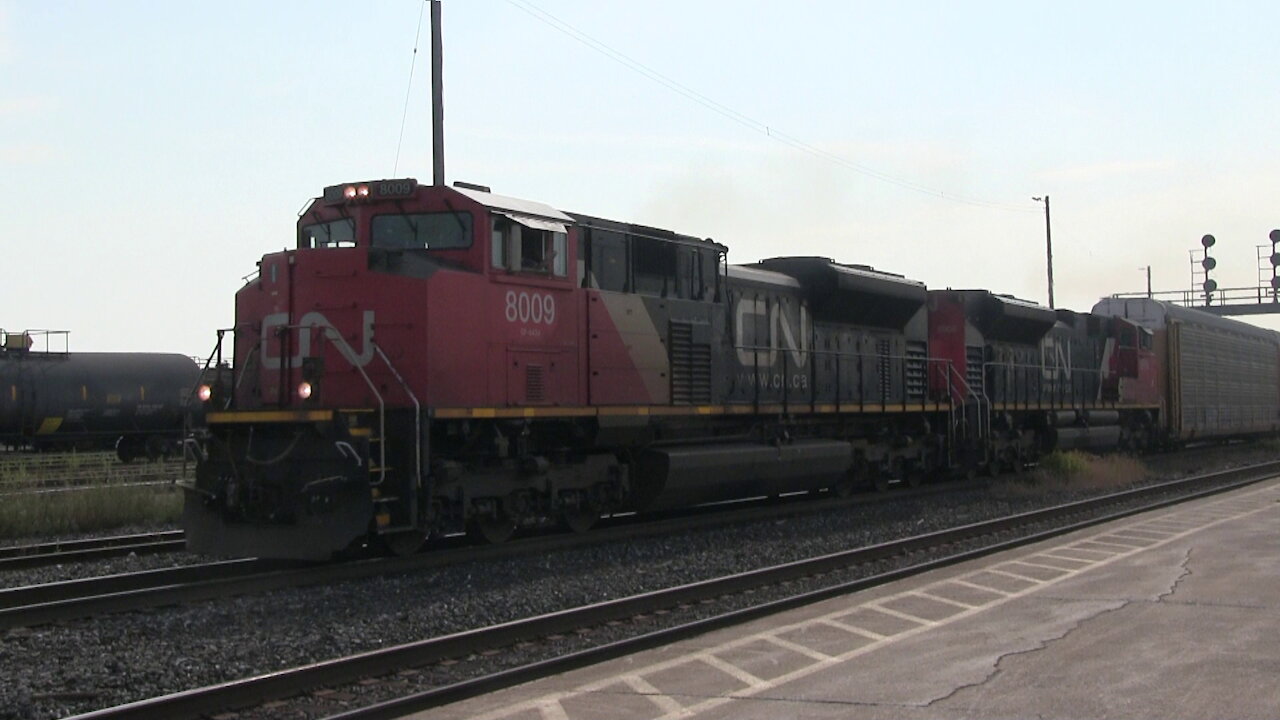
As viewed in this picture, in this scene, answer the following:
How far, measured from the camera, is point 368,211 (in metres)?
11.8

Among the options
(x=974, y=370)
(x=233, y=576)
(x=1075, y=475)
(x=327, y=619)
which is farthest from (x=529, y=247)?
(x=1075, y=475)

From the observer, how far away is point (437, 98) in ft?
63.0

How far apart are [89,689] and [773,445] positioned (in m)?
10.6

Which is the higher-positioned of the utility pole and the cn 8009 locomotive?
the utility pole

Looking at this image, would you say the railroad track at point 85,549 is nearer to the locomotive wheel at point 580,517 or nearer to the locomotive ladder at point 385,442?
the locomotive ladder at point 385,442

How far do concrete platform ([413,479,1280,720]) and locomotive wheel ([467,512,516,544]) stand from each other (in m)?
4.08

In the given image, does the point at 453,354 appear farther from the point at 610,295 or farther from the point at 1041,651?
the point at 1041,651

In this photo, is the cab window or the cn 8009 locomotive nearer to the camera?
the cn 8009 locomotive

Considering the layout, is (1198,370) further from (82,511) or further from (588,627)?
(588,627)

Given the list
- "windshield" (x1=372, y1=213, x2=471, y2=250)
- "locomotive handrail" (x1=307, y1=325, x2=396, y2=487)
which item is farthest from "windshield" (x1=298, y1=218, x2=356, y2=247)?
"locomotive handrail" (x1=307, y1=325, x2=396, y2=487)

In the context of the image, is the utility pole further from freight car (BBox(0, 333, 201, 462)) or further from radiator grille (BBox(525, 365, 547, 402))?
freight car (BBox(0, 333, 201, 462))

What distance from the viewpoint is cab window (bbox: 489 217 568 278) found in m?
11.8

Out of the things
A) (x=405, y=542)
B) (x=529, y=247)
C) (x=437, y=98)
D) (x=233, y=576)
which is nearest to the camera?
(x=233, y=576)

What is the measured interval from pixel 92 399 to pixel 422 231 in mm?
21560
